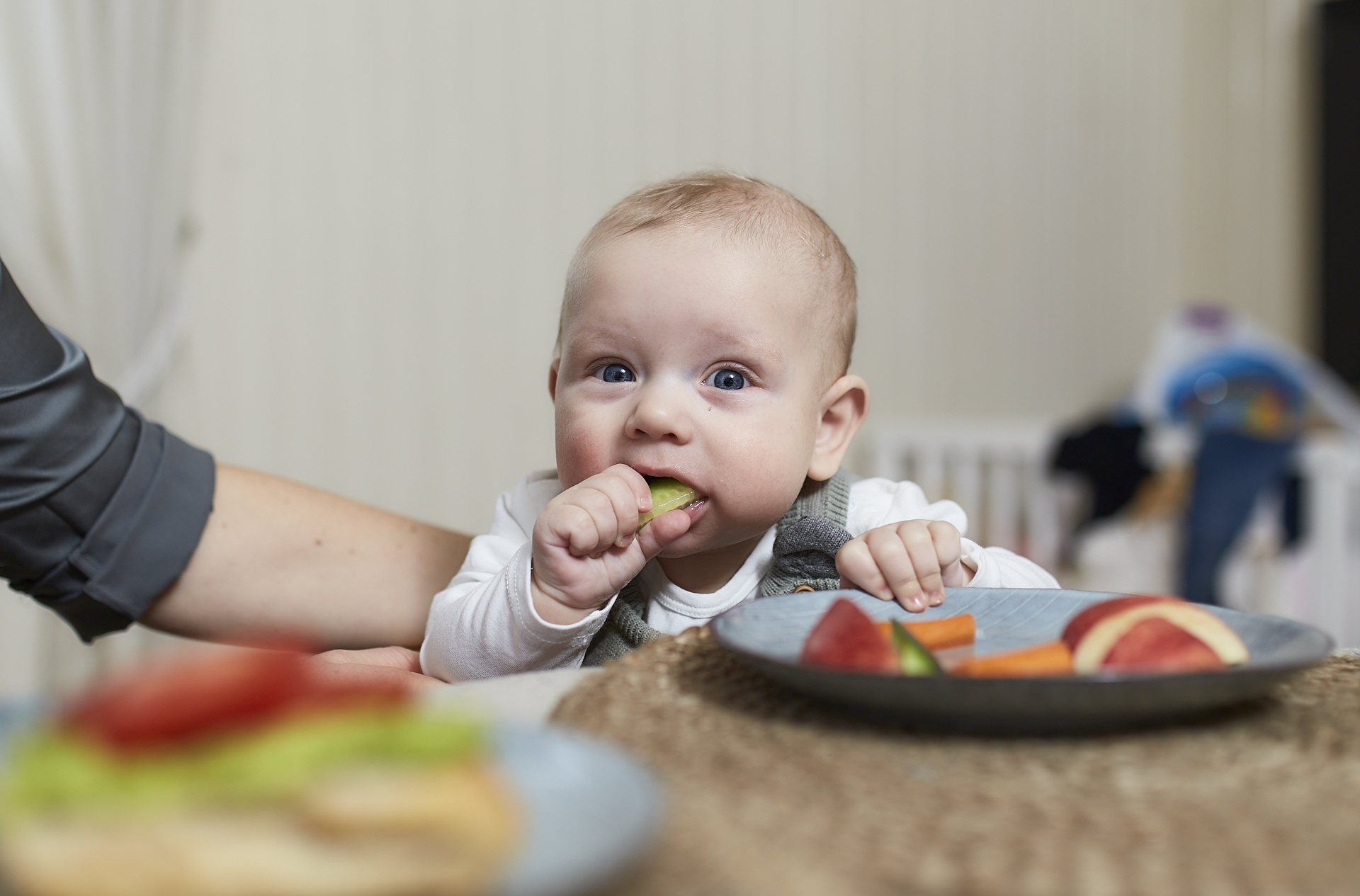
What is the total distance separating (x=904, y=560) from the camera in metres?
0.77

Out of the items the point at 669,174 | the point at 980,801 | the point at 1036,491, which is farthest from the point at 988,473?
the point at 980,801

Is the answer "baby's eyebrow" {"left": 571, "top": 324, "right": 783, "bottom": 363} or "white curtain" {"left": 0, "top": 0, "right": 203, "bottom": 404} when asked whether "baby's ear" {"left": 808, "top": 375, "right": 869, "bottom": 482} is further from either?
"white curtain" {"left": 0, "top": 0, "right": 203, "bottom": 404}

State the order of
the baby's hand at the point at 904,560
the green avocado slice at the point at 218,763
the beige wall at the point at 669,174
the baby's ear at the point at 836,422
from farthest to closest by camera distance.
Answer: the beige wall at the point at 669,174 → the baby's ear at the point at 836,422 → the baby's hand at the point at 904,560 → the green avocado slice at the point at 218,763

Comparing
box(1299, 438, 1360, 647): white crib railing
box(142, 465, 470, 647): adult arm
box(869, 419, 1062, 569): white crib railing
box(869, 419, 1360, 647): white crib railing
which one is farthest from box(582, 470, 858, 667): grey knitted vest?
box(869, 419, 1062, 569): white crib railing

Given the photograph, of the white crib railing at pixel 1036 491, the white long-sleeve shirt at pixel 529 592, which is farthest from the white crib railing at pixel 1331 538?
the white long-sleeve shirt at pixel 529 592

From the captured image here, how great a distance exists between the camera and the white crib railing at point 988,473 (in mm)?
3008

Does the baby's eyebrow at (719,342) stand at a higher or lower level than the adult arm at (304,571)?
higher

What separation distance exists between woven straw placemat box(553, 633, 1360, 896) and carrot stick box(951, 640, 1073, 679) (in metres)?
0.03

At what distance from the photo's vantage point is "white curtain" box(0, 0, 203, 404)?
180 centimetres

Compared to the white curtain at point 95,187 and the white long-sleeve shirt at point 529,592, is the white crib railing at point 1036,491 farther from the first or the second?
the white curtain at point 95,187

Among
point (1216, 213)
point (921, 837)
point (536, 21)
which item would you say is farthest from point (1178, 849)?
point (1216, 213)

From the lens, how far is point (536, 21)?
250 cm

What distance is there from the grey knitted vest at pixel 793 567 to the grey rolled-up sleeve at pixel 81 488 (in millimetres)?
383

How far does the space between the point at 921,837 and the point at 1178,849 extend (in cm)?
8
